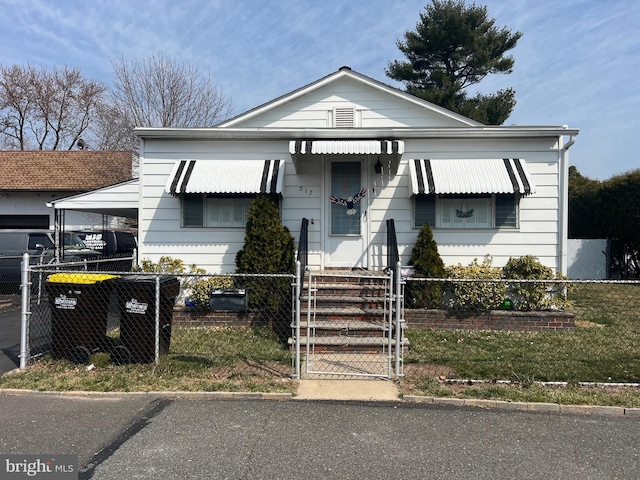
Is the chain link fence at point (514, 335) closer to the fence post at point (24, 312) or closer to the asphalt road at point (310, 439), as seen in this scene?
the asphalt road at point (310, 439)

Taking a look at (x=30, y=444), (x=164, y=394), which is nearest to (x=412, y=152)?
(x=164, y=394)

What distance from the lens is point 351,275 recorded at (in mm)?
6906

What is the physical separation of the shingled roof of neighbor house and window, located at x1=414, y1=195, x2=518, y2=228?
1436cm

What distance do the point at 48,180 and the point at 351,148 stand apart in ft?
50.2

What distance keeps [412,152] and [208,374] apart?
19.2 ft

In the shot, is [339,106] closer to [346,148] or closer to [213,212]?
[346,148]

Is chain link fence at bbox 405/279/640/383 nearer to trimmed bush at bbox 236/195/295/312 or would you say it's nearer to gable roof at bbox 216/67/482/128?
trimmed bush at bbox 236/195/295/312

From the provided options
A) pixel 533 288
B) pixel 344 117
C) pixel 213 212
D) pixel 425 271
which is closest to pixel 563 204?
pixel 533 288

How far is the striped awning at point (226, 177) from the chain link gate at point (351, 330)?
2393 mm

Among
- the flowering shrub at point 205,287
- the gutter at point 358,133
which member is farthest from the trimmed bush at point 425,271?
the flowering shrub at point 205,287

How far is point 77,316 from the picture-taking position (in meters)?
5.39

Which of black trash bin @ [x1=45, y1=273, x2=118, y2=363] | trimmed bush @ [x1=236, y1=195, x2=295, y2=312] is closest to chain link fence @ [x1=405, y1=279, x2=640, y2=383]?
trimmed bush @ [x1=236, y1=195, x2=295, y2=312]

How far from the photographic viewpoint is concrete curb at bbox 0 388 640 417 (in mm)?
4098

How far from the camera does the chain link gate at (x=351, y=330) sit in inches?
204
